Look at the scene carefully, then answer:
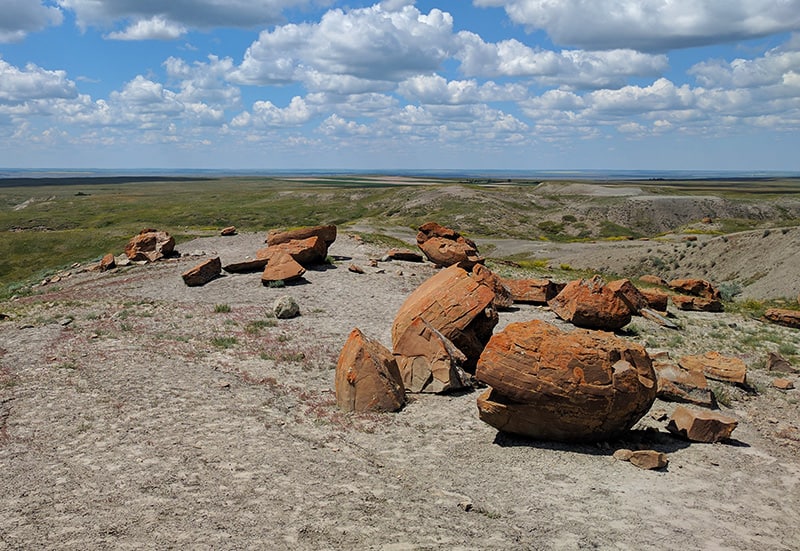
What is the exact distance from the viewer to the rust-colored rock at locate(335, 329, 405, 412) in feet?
49.4

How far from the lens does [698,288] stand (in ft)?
123

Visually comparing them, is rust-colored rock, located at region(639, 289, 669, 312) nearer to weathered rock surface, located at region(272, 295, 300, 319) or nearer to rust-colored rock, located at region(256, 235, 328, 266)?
weathered rock surface, located at region(272, 295, 300, 319)

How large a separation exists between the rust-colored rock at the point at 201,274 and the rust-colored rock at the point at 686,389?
2435cm

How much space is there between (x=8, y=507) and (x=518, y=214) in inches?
4377

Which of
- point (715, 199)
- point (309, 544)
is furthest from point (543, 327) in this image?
point (715, 199)

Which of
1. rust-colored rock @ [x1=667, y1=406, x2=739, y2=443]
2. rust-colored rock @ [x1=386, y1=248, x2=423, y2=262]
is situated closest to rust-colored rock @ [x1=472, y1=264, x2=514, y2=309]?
rust-colored rock @ [x1=386, y1=248, x2=423, y2=262]

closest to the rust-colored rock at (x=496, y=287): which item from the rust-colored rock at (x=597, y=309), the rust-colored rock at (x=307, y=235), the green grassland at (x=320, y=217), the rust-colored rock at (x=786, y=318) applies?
the rust-colored rock at (x=597, y=309)

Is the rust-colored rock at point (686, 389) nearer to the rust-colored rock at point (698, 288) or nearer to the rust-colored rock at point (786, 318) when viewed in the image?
the rust-colored rock at point (786, 318)

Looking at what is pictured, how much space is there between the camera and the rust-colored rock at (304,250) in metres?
34.8

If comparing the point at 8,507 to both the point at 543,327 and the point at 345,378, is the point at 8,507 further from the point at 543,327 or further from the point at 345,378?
the point at 543,327

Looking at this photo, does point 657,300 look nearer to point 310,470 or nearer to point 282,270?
point 282,270

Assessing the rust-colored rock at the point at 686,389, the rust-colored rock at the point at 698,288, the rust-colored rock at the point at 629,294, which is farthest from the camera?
the rust-colored rock at the point at 698,288

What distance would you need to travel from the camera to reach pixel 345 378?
1538 cm

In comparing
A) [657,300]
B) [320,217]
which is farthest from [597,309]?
[320,217]
